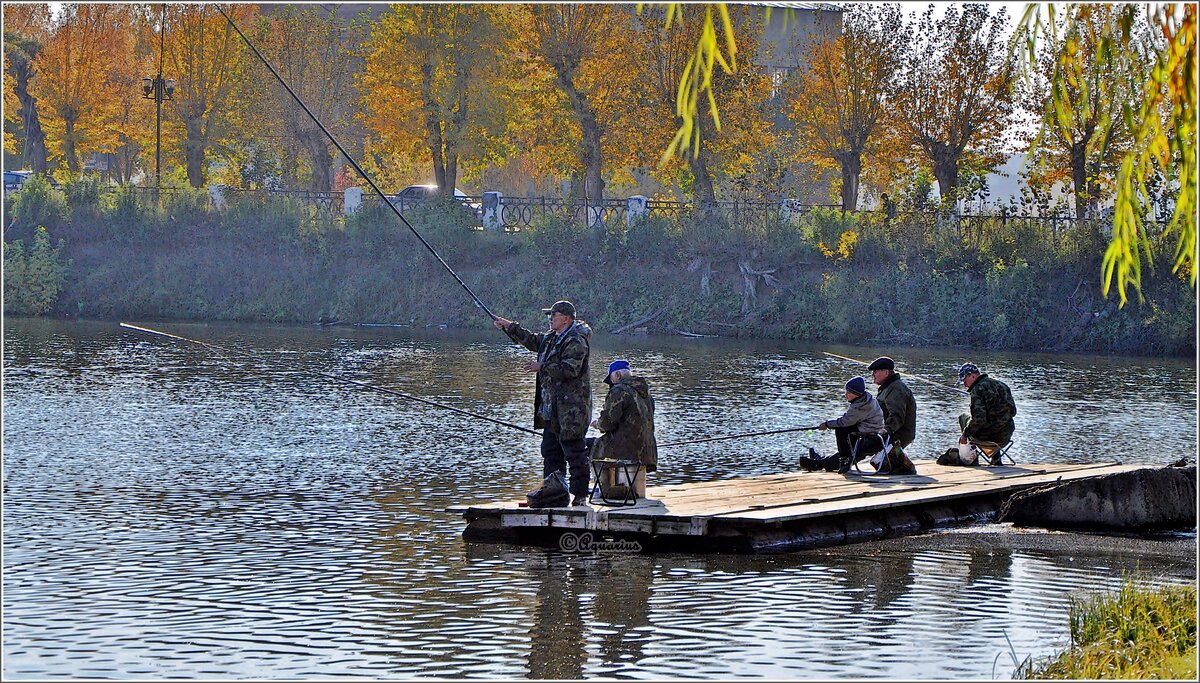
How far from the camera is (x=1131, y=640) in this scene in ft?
32.6

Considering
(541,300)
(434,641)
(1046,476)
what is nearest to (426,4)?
(541,300)

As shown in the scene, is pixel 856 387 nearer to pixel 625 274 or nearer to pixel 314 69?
pixel 625 274

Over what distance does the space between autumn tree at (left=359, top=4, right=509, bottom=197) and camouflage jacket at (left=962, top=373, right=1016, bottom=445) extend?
120 feet

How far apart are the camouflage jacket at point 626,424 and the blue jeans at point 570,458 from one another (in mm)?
183

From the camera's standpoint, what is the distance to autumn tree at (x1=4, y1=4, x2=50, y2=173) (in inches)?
2215

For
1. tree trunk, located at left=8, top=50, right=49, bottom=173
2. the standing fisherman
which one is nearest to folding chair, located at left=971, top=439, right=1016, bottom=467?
the standing fisherman

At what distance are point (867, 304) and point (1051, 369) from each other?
9.50 meters

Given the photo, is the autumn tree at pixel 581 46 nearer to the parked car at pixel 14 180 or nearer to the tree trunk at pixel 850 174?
the tree trunk at pixel 850 174

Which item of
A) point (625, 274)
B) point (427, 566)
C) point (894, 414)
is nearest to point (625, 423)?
point (427, 566)

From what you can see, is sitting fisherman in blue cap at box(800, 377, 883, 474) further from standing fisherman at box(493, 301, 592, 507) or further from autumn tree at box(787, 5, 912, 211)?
autumn tree at box(787, 5, 912, 211)

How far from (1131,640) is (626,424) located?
504cm

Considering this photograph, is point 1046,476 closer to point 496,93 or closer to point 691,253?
point 691,253

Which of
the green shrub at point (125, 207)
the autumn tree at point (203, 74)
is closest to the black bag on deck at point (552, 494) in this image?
the green shrub at point (125, 207)

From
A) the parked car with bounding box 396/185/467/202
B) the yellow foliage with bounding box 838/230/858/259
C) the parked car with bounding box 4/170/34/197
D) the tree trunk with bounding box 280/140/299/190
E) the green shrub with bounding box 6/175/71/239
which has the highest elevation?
the tree trunk with bounding box 280/140/299/190
